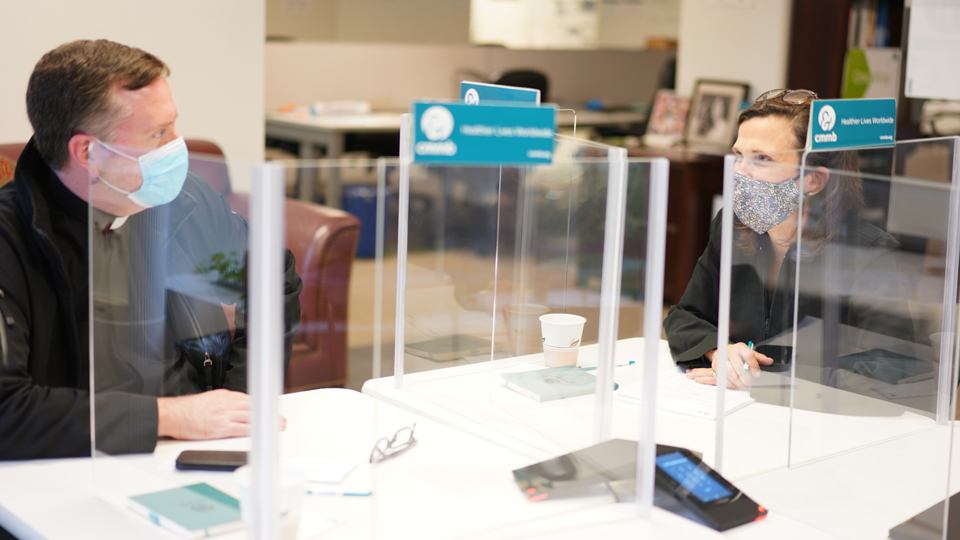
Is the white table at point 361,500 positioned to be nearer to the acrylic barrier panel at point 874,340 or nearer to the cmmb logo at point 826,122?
the acrylic barrier panel at point 874,340

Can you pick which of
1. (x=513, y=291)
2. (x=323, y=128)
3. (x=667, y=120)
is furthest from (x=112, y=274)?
(x=667, y=120)

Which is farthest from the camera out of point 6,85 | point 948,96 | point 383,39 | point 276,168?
point 383,39

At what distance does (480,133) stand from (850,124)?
696mm

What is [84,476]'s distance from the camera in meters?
1.67

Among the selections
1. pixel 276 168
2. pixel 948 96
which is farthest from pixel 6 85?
pixel 948 96

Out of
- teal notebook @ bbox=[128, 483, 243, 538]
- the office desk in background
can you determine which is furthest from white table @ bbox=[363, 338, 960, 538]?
the office desk in background

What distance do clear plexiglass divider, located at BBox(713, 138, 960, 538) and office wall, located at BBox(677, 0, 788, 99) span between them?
3.67 meters

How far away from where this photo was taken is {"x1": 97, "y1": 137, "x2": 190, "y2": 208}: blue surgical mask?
1610 millimetres

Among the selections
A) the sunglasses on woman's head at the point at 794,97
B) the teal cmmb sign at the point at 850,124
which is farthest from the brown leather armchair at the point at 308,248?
the sunglasses on woman's head at the point at 794,97

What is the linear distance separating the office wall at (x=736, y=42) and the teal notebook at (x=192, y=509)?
4.46 meters

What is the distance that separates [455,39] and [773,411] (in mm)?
6319

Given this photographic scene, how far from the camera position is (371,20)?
738 cm

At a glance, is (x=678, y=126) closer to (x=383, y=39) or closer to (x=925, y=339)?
(x=383, y=39)

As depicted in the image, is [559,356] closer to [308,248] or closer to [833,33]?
[308,248]
